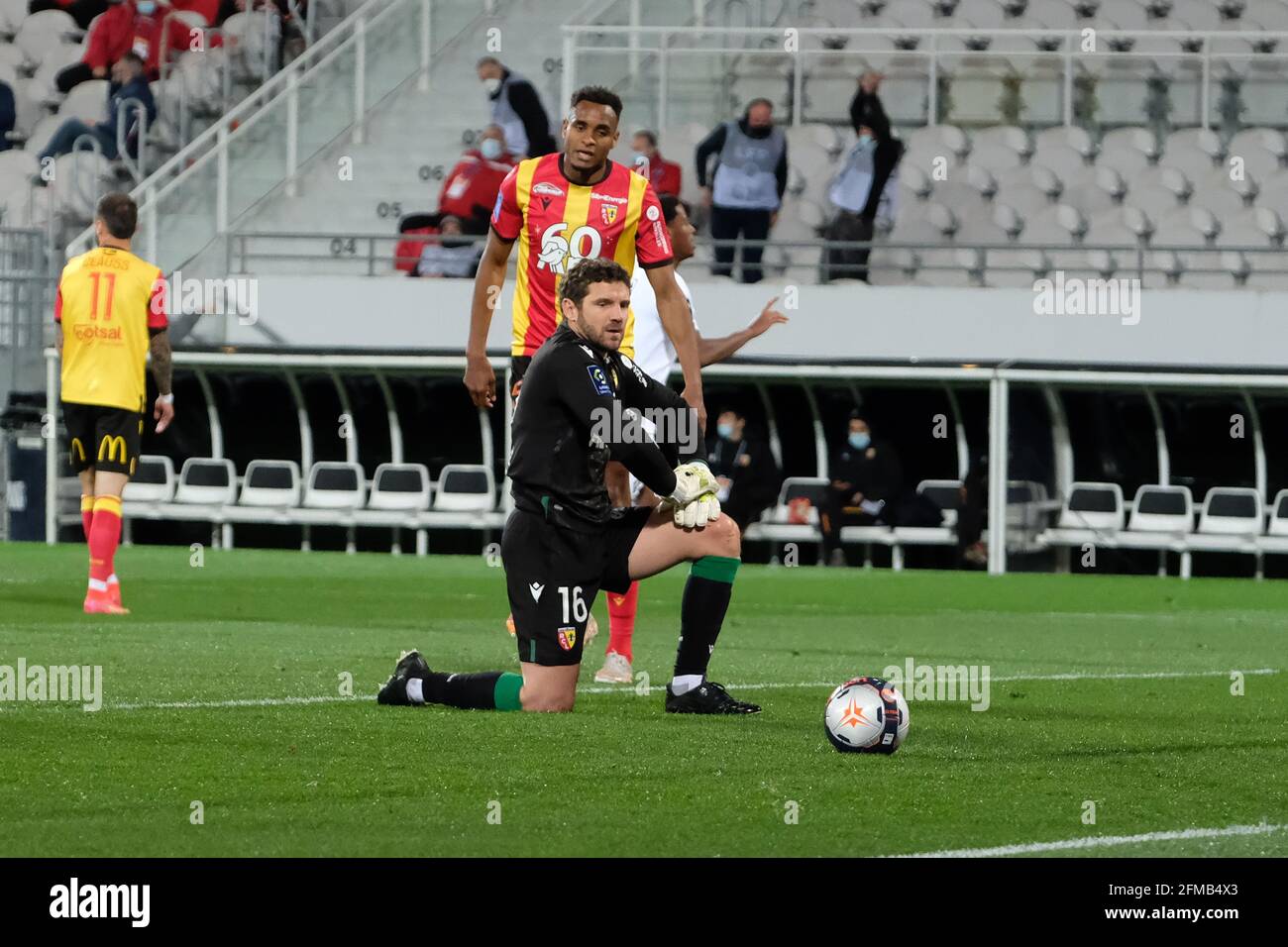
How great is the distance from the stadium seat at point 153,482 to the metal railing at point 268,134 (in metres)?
2.11

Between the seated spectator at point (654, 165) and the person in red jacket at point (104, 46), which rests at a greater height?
the person in red jacket at point (104, 46)

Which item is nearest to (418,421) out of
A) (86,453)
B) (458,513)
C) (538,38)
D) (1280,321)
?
(458,513)

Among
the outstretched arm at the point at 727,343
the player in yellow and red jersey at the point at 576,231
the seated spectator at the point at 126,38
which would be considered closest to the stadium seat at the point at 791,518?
the seated spectator at the point at 126,38

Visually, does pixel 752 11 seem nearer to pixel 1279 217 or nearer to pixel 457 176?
pixel 457 176

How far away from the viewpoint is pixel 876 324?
20656mm

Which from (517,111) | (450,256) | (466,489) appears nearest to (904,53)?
(517,111)

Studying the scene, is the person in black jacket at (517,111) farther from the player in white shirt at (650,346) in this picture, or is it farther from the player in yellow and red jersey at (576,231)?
the player in yellow and red jersey at (576,231)

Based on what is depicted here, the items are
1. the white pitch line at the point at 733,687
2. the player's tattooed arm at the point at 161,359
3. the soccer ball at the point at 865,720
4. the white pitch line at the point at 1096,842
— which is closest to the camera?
the white pitch line at the point at 1096,842

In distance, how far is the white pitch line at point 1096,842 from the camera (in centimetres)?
501

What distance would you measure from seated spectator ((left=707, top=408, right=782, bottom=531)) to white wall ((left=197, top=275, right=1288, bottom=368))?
782 millimetres

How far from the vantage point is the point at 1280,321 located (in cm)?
→ 1975

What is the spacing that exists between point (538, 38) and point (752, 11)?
264cm
